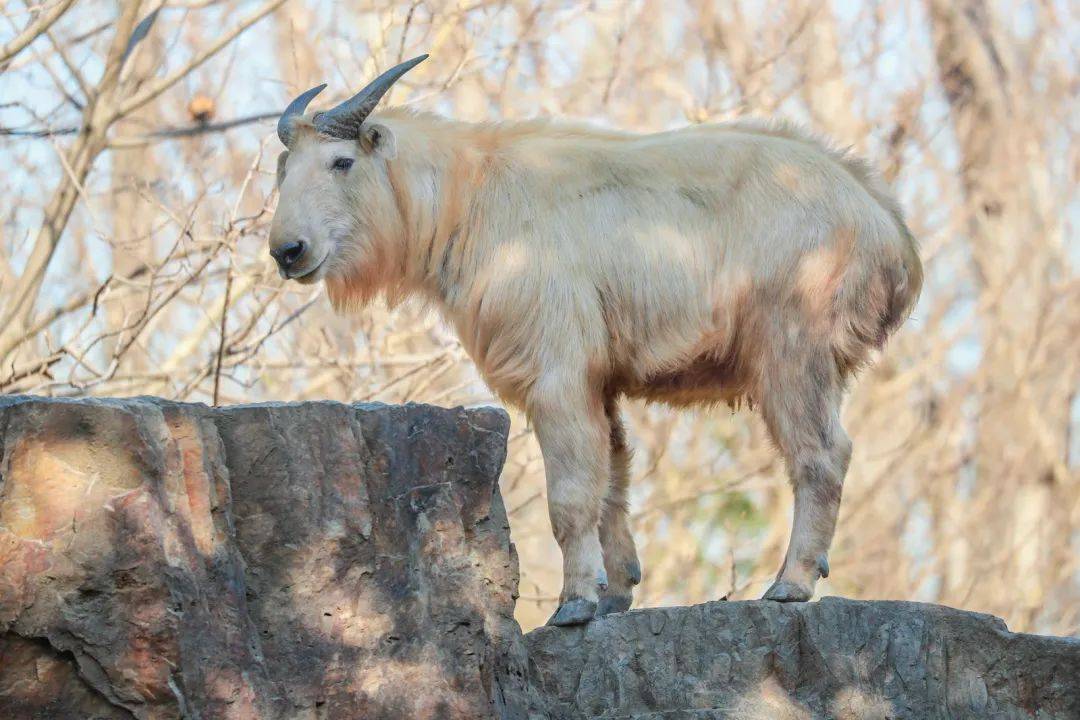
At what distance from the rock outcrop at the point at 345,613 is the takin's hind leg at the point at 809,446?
0.74 ft

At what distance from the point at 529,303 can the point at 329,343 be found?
3152 mm

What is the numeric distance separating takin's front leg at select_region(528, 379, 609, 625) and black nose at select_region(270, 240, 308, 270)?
3.27ft

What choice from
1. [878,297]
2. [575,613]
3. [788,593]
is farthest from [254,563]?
[878,297]

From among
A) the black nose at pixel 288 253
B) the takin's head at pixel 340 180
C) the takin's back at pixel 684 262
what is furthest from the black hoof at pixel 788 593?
the black nose at pixel 288 253

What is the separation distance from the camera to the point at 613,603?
18.8ft

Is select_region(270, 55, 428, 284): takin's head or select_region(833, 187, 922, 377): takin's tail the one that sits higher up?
select_region(270, 55, 428, 284): takin's head

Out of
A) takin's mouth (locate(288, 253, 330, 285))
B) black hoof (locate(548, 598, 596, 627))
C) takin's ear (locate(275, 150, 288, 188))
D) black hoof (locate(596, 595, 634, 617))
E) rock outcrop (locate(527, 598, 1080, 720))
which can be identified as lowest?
rock outcrop (locate(527, 598, 1080, 720))

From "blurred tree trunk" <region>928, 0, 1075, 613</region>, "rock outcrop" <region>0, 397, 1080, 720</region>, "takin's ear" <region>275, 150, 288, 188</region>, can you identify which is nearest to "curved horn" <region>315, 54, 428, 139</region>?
"takin's ear" <region>275, 150, 288, 188</region>

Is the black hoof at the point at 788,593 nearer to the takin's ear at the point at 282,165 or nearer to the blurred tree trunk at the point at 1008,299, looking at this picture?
the takin's ear at the point at 282,165

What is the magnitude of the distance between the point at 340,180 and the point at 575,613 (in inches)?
72.7

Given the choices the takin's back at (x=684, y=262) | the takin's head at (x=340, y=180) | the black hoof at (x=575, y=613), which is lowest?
the black hoof at (x=575, y=613)

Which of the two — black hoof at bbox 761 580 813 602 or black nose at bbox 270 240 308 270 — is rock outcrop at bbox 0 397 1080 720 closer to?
black hoof at bbox 761 580 813 602

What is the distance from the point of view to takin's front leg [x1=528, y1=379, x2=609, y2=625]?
521 centimetres

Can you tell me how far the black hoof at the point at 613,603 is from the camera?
5.70 m
